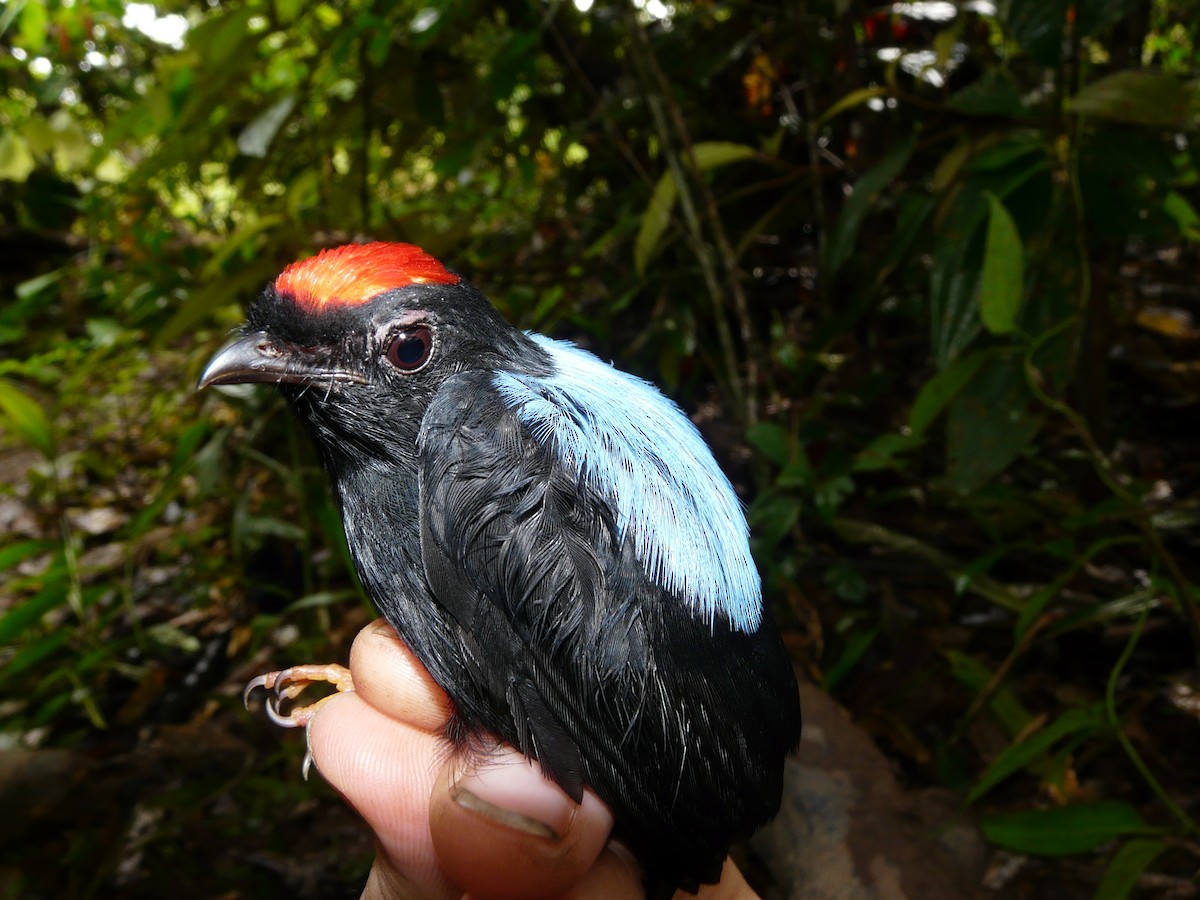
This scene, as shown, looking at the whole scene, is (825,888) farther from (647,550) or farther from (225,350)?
(225,350)

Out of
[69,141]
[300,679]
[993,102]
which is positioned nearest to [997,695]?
[993,102]

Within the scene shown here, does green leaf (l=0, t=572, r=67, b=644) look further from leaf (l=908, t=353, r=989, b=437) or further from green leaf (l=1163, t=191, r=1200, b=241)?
green leaf (l=1163, t=191, r=1200, b=241)

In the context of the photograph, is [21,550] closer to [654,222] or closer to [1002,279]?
[654,222]

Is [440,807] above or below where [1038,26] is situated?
below

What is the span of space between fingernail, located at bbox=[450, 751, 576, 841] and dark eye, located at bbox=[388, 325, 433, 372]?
64cm

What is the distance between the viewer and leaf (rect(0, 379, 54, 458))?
8.72ft

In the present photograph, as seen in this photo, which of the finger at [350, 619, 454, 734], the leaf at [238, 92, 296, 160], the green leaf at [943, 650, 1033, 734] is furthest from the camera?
the leaf at [238, 92, 296, 160]

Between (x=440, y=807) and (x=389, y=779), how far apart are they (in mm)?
193

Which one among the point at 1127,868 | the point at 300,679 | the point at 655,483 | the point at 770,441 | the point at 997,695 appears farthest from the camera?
the point at 770,441

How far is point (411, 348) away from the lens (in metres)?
1.33

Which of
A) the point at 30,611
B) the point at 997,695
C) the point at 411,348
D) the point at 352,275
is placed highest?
the point at 352,275

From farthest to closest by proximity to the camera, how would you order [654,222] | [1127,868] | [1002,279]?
1. [654,222]
2. [1002,279]
3. [1127,868]

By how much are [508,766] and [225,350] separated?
82cm

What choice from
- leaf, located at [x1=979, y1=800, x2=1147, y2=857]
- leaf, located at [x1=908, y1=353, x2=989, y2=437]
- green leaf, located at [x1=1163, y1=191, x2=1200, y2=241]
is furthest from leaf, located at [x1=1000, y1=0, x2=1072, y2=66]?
leaf, located at [x1=979, y1=800, x2=1147, y2=857]
